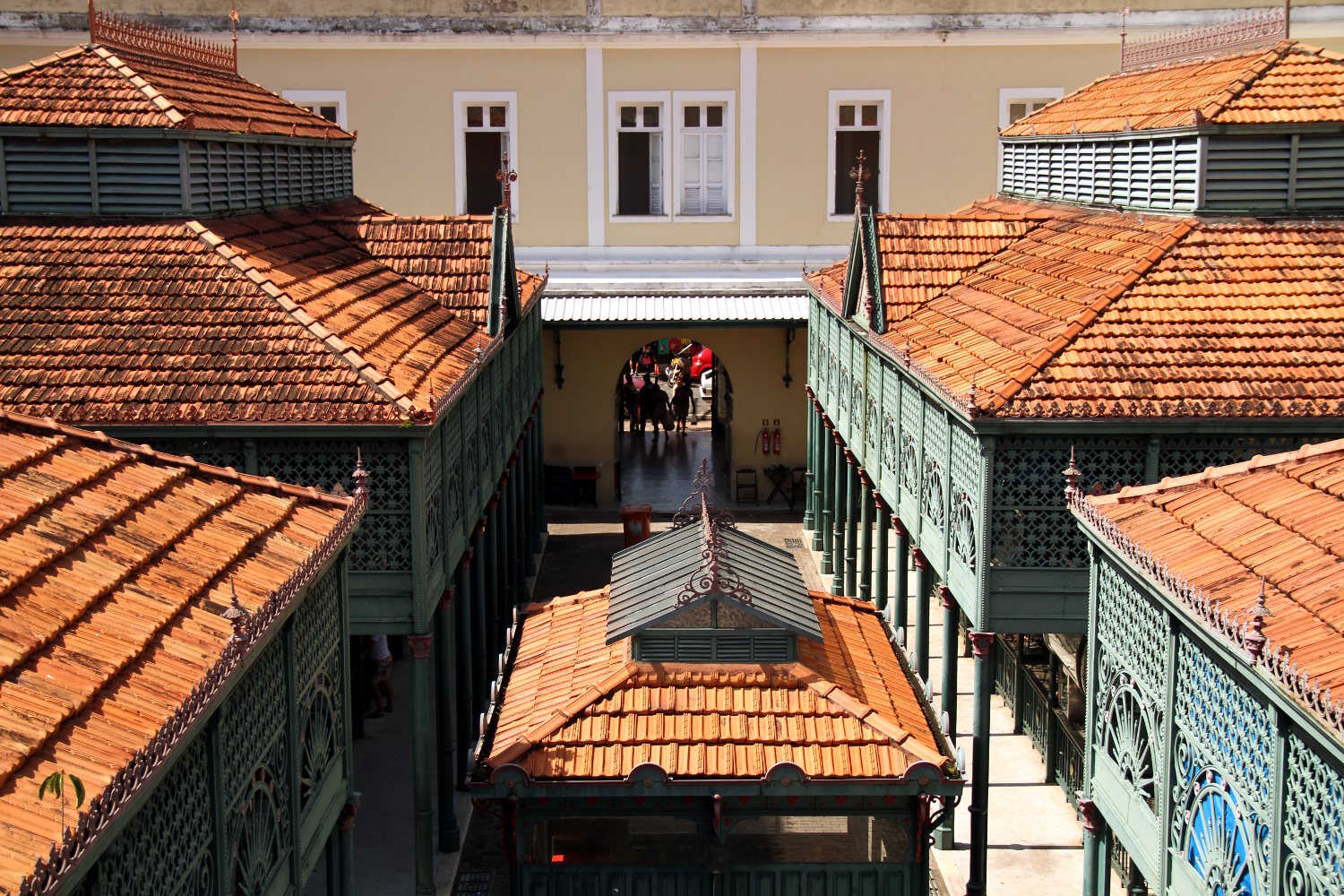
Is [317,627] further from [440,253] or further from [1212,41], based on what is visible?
[1212,41]

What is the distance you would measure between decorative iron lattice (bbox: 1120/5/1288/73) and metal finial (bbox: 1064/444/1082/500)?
6265mm

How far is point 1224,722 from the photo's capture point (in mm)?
8203

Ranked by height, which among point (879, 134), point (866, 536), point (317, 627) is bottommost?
point (866, 536)

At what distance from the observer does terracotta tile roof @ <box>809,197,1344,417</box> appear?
→ 12812 millimetres

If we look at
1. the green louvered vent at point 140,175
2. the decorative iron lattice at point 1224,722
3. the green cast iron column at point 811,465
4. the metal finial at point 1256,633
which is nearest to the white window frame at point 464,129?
the green cast iron column at point 811,465

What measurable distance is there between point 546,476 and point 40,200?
15061mm

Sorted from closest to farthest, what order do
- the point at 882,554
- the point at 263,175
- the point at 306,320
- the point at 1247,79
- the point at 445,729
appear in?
the point at 306,320 < the point at 445,729 < the point at 1247,79 < the point at 263,175 < the point at 882,554

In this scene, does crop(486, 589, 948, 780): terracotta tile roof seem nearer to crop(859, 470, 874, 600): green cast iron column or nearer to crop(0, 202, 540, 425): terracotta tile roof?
crop(0, 202, 540, 425): terracotta tile roof

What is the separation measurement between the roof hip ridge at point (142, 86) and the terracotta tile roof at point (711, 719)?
6441 mm

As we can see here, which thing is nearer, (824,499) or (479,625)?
(479,625)

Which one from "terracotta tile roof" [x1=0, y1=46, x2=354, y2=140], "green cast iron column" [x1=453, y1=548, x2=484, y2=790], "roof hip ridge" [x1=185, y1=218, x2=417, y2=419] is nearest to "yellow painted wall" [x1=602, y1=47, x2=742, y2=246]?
"terracotta tile roof" [x1=0, y1=46, x2=354, y2=140]

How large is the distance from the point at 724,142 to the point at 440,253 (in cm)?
1103

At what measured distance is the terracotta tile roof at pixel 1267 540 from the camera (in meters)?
7.71

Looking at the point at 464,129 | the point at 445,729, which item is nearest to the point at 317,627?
the point at 445,729
